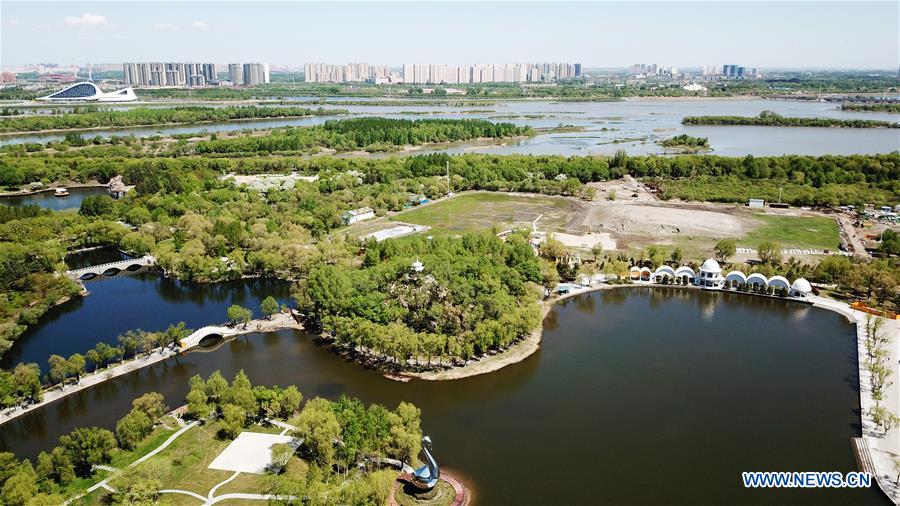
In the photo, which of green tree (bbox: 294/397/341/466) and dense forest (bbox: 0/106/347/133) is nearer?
green tree (bbox: 294/397/341/466)

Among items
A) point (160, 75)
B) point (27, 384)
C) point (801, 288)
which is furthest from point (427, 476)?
point (160, 75)

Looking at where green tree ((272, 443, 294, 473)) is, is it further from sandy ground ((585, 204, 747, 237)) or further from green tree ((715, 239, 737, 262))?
sandy ground ((585, 204, 747, 237))

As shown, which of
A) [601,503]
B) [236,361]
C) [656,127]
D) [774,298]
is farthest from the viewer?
[656,127]

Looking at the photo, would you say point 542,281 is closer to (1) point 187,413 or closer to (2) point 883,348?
(2) point 883,348

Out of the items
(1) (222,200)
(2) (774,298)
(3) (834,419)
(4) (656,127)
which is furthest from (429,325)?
(4) (656,127)

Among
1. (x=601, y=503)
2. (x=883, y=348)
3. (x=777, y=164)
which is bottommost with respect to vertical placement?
(x=601, y=503)

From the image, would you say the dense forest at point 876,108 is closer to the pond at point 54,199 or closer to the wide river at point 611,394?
the wide river at point 611,394

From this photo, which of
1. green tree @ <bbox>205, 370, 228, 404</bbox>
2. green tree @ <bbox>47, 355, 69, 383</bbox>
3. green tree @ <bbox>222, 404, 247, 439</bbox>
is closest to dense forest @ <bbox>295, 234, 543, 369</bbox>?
green tree @ <bbox>205, 370, 228, 404</bbox>

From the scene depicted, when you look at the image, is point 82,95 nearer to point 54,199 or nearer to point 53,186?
point 53,186
